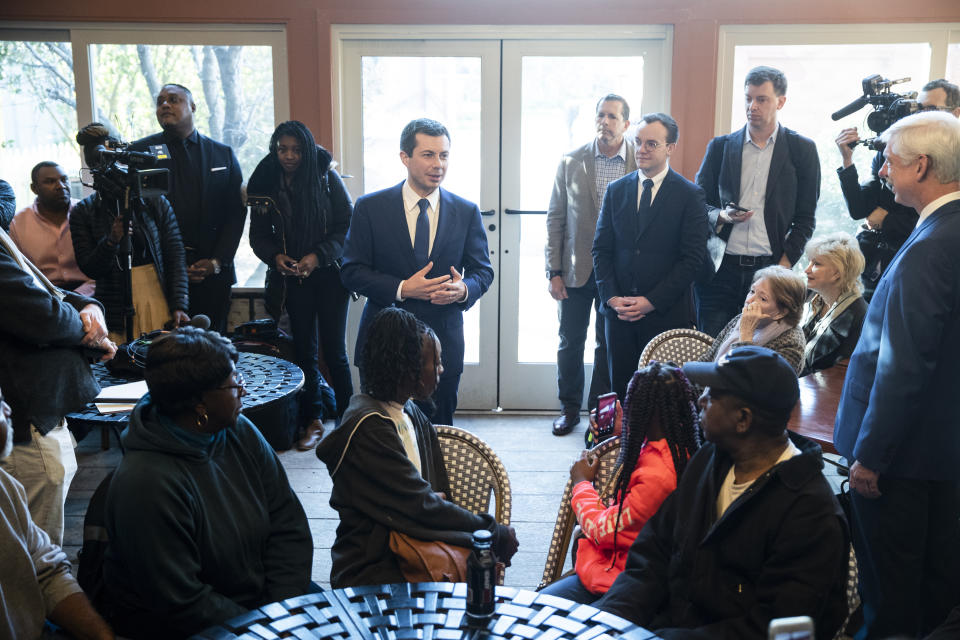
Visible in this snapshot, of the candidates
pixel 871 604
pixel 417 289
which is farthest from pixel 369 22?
pixel 871 604

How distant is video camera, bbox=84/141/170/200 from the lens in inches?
141

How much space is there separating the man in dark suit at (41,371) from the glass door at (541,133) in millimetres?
2777

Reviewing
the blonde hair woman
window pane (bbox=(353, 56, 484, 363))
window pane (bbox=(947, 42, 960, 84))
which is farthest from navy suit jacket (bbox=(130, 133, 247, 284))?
window pane (bbox=(947, 42, 960, 84))

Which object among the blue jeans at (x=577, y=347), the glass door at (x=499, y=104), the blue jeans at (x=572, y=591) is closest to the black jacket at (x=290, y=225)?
the glass door at (x=499, y=104)

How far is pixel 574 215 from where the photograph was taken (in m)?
4.53

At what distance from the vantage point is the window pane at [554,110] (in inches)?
187

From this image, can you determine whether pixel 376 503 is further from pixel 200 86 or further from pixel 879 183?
pixel 200 86

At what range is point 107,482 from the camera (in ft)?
6.08

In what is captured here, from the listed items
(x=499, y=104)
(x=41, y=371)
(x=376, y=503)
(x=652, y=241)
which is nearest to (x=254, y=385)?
(x=41, y=371)

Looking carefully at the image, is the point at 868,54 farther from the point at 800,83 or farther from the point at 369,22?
the point at 369,22

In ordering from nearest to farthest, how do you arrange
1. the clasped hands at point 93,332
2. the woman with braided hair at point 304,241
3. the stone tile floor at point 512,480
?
the clasped hands at point 93,332 < the stone tile floor at point 512,480 < the woman with braided hair at point 304,241

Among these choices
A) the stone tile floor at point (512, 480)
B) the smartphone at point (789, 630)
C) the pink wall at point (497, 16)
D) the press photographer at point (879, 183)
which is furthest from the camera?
the pink wall at point (497, 16)

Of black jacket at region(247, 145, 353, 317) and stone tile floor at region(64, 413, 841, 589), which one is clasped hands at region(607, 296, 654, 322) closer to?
stone tile floor at region(64, 413, 841, 589)

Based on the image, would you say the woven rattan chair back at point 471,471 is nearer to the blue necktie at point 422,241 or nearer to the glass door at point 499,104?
the blue necktie at point 422,241
